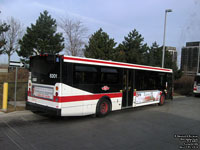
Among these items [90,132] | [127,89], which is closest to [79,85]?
[90,132]

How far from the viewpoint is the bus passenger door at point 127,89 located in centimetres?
955

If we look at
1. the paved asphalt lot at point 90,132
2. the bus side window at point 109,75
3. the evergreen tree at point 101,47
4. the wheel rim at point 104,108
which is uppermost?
the evergreen tree at point 101,47

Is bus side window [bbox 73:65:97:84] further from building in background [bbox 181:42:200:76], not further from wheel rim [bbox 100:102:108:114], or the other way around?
building in background [bbox 181:42:200:76]

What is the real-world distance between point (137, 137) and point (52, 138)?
268 cm

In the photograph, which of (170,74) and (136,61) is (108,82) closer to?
(170,74)

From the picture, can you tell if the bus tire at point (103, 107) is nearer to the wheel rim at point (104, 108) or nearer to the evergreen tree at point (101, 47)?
the wheel rim at point (104, 108)

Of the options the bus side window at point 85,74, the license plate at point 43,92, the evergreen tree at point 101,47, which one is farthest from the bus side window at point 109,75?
the evergreen tree at point 101,47

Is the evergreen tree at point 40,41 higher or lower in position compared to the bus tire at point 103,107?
higher

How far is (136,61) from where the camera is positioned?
2498 centimetres

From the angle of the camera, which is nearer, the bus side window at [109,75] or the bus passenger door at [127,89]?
the bus side window at [109,75]

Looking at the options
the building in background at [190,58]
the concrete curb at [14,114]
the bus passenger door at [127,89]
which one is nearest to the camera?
the concrete curb at [14,114]

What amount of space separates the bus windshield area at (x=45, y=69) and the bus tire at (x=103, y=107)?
7.98 ft

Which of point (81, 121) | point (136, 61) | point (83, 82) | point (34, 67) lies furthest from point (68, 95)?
point (136, 61)

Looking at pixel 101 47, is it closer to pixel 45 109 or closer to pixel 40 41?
pixel 40 41
